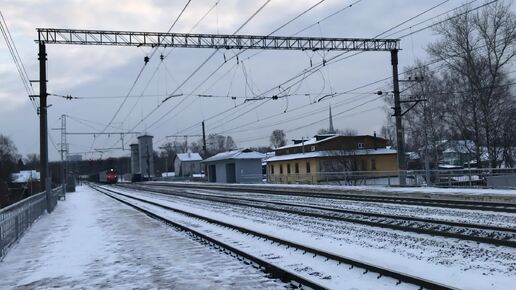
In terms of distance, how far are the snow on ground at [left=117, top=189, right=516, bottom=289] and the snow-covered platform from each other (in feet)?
7.65

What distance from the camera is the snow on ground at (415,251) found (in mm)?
8367

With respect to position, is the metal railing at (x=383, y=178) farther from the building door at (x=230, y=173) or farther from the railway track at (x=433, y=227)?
the railway track at (x=433, y=227)

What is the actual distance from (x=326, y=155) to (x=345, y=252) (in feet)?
160

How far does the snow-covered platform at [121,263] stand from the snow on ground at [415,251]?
2.33 metres

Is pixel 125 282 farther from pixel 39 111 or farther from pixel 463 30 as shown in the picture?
pixel 463 30

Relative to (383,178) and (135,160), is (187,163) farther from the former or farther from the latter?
(383,178)

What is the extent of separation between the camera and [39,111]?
93.9ft

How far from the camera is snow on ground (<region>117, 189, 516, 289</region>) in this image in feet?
27.5

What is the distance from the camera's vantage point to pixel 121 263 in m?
10.9

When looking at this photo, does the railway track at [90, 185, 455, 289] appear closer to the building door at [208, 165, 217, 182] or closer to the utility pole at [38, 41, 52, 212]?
the utility pole at [38, 41, 52, 212]

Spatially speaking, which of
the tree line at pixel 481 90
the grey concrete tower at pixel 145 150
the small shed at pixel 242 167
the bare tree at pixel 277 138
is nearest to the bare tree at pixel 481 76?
the tree line at pixel 481 90

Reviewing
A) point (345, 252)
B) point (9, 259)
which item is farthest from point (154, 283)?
point (9, 259)

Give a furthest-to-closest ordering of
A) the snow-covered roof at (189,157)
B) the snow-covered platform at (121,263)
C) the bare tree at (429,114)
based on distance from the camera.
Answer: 1. the snow-covered roof at (189,157)
2. the bare tree at (429,114)
3. the snow-covered platform at (121,263)

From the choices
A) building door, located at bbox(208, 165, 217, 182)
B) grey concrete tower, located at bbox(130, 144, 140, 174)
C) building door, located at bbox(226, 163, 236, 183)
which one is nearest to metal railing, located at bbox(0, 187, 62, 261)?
building door, located at bbox(226, 163, 236, 183)
